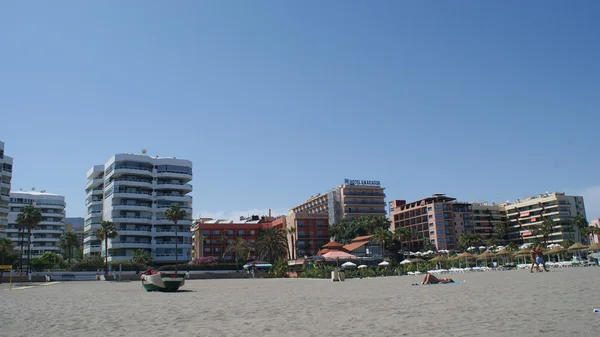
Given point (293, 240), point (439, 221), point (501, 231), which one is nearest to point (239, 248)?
point (293, 240)

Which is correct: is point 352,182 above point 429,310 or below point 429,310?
above

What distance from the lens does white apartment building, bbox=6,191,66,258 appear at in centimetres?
13362

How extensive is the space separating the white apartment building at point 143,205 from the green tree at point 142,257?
Answer: 369 cm

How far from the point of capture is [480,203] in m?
164

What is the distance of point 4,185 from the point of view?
3824 inches

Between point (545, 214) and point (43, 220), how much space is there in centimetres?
14230

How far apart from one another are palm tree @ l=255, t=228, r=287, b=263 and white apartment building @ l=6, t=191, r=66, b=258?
65.2m

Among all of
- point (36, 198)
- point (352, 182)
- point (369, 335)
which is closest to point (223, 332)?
point (369, 335)

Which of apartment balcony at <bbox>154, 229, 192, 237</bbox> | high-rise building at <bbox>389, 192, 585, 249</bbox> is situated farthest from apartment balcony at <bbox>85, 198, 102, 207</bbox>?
high-rise building at <bbox>389, 192, 585, 249</bbox>

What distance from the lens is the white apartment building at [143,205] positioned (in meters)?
102

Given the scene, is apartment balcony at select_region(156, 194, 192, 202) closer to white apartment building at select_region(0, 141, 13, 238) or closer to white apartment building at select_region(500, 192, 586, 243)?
white apartment building at select_region(0, 141, 13, 238)

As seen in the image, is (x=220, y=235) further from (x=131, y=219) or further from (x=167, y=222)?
(x=131, y=219)

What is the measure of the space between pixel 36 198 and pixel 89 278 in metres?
71.7

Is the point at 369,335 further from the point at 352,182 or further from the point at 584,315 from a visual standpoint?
Result: the point at 352,182
